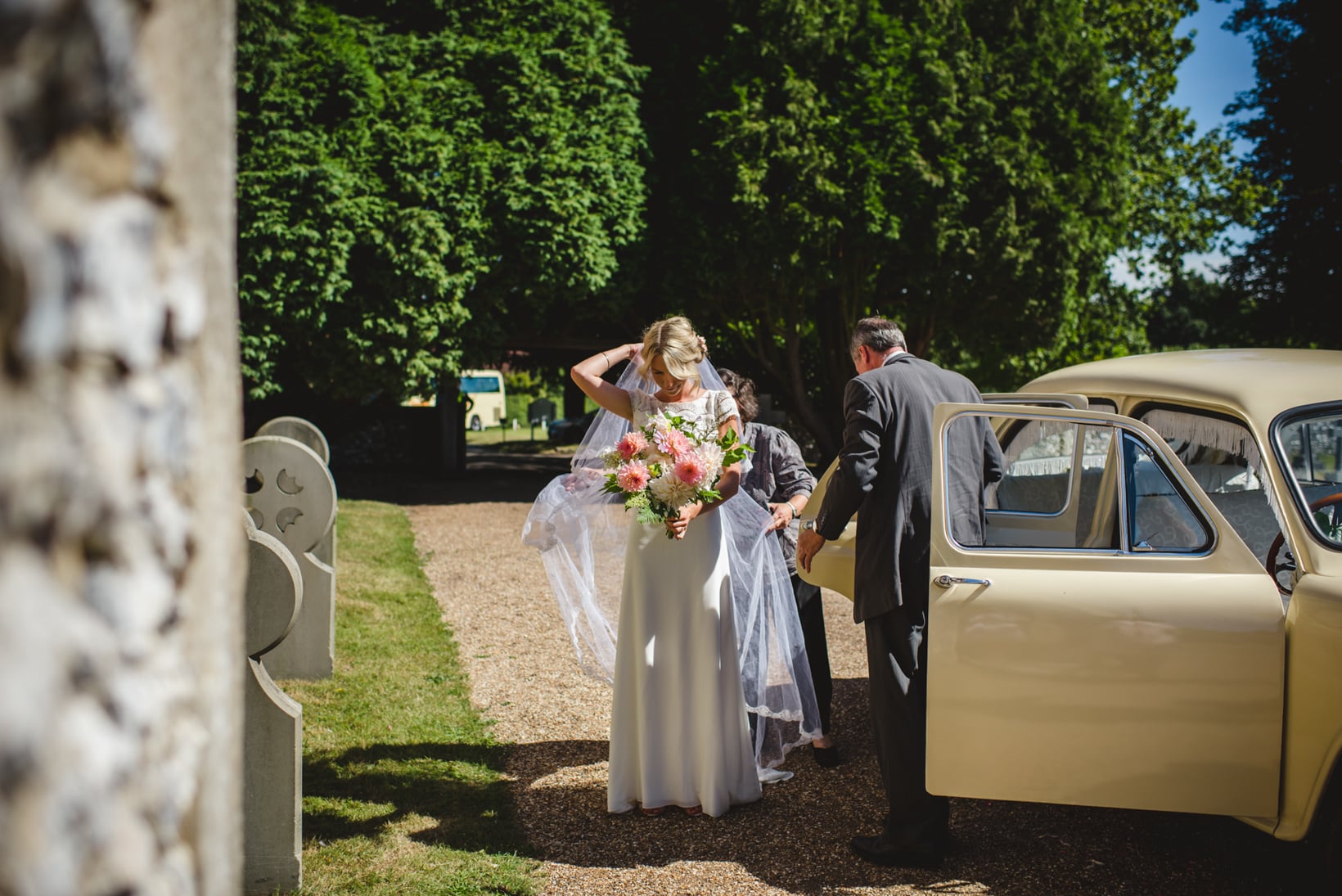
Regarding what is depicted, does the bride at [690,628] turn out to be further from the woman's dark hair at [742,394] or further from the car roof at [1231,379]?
the car roof at [1231,379]

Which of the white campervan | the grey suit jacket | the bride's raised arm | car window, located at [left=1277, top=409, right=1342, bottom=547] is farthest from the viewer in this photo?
the white campervan

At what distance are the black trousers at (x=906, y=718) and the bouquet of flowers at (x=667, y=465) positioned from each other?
3.28ft

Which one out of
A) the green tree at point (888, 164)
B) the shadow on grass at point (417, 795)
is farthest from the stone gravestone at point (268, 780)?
the green tree at point (888, 164)

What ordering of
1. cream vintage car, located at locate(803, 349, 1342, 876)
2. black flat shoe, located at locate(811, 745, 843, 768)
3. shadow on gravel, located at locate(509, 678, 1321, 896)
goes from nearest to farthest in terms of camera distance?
cream vintage car, located at locate(803, 349, 1342, 876) → shadow on gravel, located at locate(509, 678, 1321, 896) → black flat shoe, located at locate(811, 745, 843, 768)

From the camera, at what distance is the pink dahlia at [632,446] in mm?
4738

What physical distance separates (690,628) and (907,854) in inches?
52.5

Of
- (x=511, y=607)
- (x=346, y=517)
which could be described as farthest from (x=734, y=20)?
(x=511, y=607)

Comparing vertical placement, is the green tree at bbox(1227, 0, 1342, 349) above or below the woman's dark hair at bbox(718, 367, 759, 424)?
above

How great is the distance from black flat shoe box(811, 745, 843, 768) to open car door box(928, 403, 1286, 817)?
164 centimetres

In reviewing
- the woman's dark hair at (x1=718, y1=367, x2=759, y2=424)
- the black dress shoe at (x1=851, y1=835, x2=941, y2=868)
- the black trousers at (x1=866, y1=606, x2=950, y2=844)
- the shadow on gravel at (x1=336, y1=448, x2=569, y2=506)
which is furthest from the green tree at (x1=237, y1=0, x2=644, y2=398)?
the black dress shoe at (x1=851, y1=835, x2=941, y2=868)

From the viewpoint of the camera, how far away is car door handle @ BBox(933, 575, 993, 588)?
3.82m

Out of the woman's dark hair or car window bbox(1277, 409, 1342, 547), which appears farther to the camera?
the woman's dark hair

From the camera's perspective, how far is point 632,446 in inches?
187

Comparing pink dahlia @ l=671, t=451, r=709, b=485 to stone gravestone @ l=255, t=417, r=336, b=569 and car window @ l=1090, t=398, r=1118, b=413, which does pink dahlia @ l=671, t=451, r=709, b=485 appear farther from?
stone gravestone @ l=255, t=417, r=336, b=569
